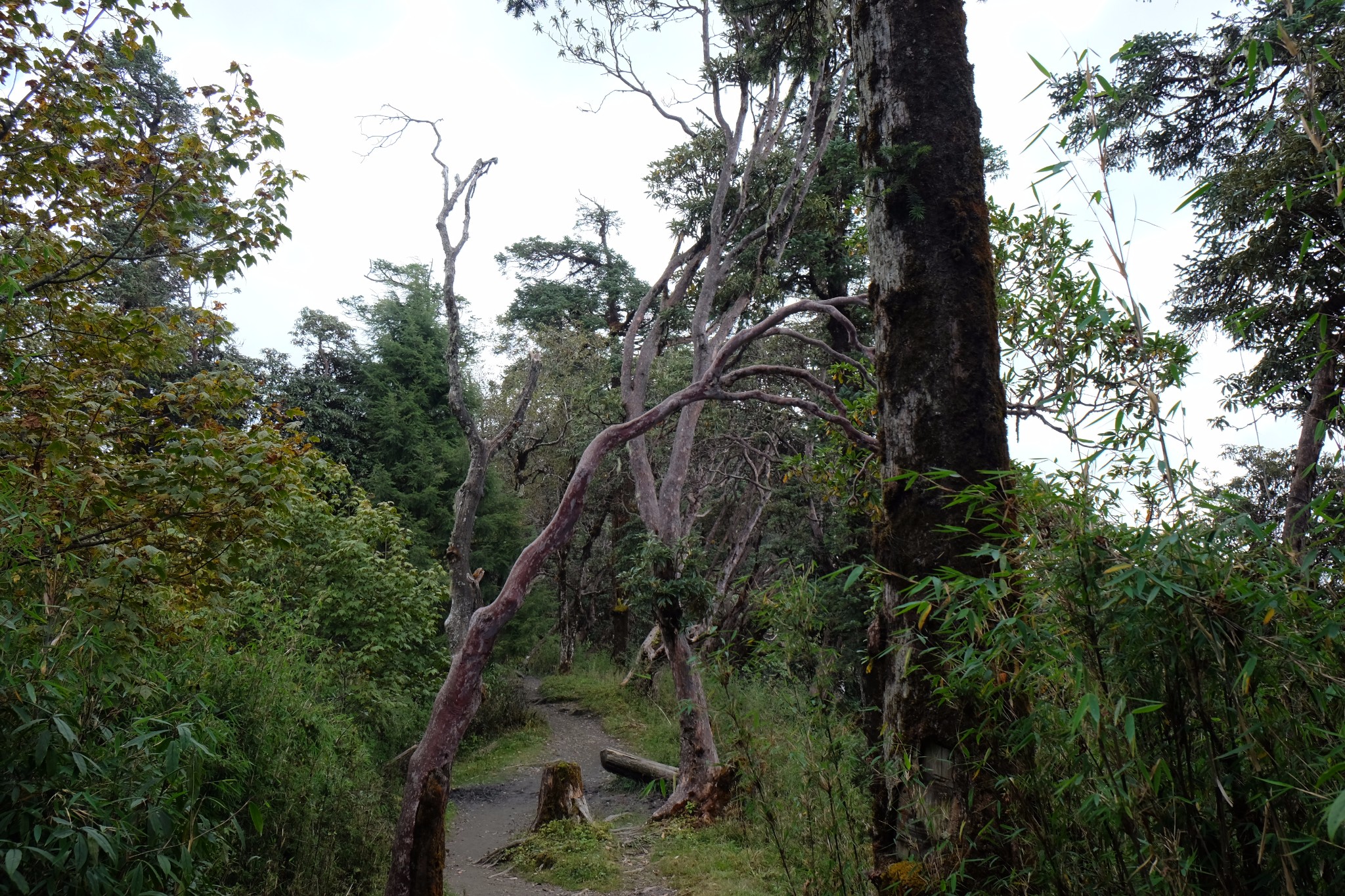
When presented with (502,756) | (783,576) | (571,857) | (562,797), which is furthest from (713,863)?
(502,756)

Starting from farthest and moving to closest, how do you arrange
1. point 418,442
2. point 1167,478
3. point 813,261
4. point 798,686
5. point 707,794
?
point 418,442, point 813,261, point 707,794, point 798,686, point 1167,478

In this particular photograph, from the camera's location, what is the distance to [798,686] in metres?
3.79

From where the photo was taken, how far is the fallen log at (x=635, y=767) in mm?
11242

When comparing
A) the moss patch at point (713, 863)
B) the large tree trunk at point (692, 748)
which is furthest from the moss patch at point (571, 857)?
the large tree trunk at point (692, 748)

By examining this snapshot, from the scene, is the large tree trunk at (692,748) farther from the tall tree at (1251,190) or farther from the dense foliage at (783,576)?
the tall tree at (1251,190)

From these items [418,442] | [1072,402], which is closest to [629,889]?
[1072,402]

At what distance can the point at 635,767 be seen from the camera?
11578mm

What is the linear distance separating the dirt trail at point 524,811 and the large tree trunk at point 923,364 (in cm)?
541

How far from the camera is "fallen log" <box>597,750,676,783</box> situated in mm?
11242

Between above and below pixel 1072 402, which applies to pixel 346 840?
below

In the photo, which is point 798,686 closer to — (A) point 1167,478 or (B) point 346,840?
(A) point 1167,478

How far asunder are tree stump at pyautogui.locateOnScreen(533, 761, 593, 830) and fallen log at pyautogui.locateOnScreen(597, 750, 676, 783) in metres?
Answer: 1.78

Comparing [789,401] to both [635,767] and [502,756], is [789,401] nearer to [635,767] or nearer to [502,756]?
[635,767]

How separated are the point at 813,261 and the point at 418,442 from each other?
10.5 meters
